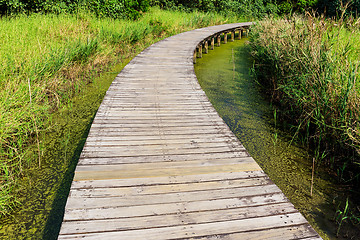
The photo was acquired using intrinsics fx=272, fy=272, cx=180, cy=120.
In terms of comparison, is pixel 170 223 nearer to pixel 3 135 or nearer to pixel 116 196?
pixel 116 196

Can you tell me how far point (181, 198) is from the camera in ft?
6.28

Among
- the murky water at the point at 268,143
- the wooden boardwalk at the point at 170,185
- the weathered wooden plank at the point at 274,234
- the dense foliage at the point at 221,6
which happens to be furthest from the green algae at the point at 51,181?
the dense foliage at the point at 221,6

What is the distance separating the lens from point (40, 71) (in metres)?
3.92

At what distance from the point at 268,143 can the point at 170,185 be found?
2.12 meters

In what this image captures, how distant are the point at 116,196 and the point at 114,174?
0.93 ft

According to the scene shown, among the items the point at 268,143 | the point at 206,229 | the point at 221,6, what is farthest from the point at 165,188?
the point at 221,6

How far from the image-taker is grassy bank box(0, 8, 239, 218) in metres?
2.85

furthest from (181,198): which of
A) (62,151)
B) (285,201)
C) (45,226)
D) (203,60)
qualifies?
(203,60)

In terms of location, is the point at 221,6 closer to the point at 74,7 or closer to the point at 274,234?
the point at 74,7

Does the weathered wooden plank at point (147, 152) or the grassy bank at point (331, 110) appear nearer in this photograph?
the weathered wooden plank at point (147, 152)

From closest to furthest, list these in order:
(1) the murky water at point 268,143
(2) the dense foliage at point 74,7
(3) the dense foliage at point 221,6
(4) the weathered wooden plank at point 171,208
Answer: (4) the weathered wooden plank at point 171,208 < (1) the murky water at point 268,143 < (2) the dense foliage at point 74,7 < (3) the dense foliage at point 221,6

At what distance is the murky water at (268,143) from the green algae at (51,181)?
218 centimetres

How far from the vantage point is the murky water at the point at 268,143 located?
260 centimetres

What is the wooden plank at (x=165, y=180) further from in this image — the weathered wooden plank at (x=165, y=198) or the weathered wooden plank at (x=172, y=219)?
the weathered wooden plank at (x=172, y=219)
